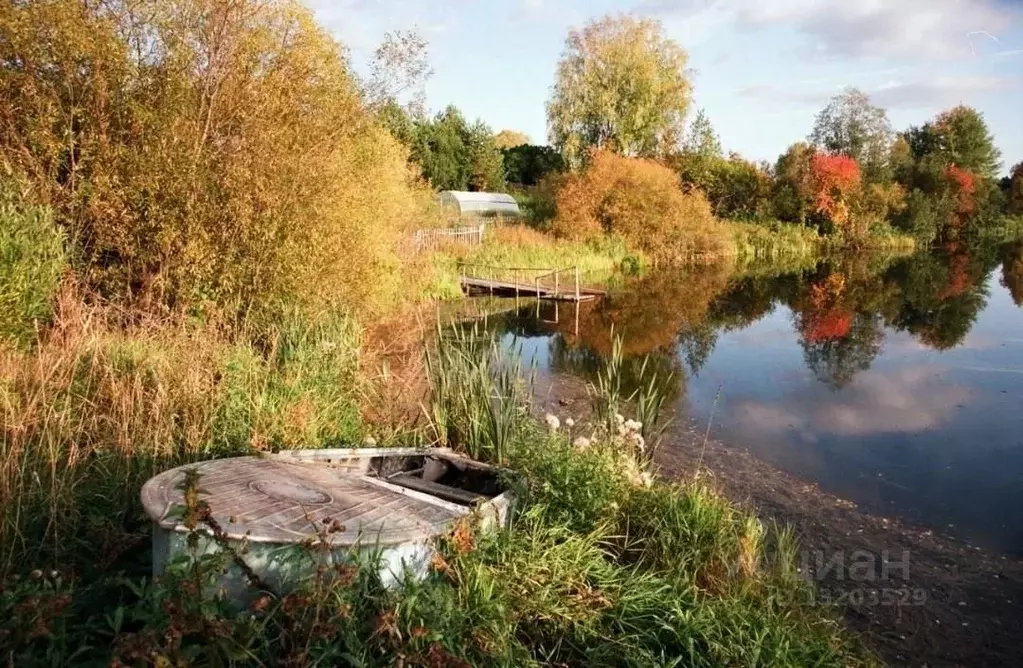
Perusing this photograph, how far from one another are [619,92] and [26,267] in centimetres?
3670

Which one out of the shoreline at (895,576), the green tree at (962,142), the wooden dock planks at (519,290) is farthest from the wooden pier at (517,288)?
the green tree at (962,142)

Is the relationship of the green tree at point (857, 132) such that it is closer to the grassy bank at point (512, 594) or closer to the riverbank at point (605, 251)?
→ the riverbank at point (605, 251)

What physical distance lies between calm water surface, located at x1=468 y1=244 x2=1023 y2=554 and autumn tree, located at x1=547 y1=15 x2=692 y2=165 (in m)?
13.3

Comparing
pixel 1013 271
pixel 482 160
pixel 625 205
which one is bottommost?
pixel 1013 271

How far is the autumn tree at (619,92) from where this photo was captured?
1569 inches

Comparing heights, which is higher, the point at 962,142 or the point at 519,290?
the point at 962,142

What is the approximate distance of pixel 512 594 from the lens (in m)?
4.19

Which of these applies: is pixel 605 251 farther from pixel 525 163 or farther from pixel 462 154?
pixel 525 163

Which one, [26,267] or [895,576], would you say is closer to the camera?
[895,576]

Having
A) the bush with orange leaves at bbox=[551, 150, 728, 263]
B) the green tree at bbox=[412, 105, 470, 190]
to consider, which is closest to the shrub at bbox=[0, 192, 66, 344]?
the bush with orange leaves at bbox=[551, 150, 728, 263]

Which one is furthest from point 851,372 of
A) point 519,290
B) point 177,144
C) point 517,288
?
point 177,144

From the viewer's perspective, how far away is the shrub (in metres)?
6.65

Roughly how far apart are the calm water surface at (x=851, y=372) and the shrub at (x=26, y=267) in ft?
15.8
